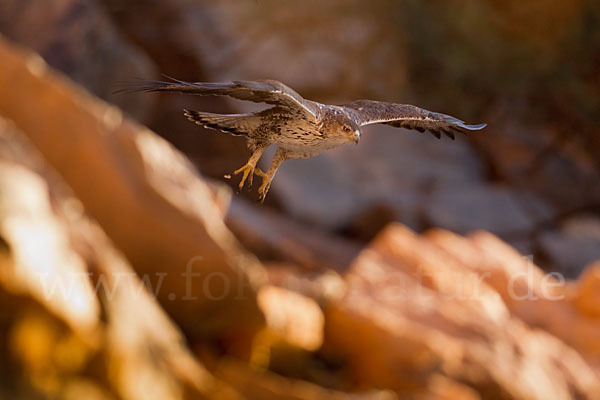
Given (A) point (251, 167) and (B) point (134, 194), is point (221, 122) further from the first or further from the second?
(B) point (134, 194)

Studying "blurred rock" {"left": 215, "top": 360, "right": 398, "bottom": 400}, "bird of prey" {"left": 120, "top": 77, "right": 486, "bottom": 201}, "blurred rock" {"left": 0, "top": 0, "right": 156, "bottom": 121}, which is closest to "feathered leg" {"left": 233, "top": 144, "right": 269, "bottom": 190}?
"bird of prey" {"left": 120, "top": 77, "right": 486, "bottom": 201}

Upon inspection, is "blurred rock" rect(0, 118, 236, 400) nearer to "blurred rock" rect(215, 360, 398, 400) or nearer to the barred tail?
"blurred rock" rect(215, 360, 398, 400)

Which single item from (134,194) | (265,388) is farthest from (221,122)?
(134,194)

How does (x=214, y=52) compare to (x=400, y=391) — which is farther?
(x=214, y=52)

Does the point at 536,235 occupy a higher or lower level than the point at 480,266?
higher

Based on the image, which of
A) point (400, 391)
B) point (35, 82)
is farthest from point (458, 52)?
point (35, 82)

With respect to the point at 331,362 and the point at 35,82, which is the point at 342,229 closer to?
the point at 331,362
